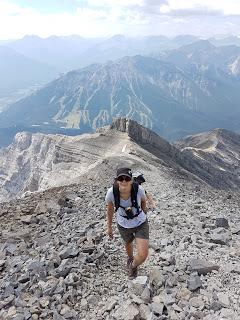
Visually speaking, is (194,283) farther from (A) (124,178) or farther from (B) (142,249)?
(A) (124,178)

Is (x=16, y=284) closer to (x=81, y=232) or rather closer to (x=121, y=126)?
(x=81, y=232)

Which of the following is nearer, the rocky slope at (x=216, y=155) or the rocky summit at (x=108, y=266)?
the rocky summit at (x=108, y=266)

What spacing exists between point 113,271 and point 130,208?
2.74 metres

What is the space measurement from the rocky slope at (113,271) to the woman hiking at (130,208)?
1.11m

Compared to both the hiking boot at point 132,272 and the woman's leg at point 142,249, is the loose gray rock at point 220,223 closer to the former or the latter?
the hiking boot at point 132,272

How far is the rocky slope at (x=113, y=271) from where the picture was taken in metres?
12.2

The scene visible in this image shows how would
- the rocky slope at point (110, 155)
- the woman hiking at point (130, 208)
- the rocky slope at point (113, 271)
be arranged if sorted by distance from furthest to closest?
the rocky slope at point (110, 155) < the woman hiking at point (130, 208) < the rocky slope at point (113, 271)

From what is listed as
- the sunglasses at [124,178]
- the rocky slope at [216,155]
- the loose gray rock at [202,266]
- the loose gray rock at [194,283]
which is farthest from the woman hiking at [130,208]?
the rocky slope at [216,155]

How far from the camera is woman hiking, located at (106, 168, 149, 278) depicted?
12500mm

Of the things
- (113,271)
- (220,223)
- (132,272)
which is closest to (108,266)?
(113,271)

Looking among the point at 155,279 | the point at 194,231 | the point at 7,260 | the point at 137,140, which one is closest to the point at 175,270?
the point at 155,279

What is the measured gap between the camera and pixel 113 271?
1444 centimetres

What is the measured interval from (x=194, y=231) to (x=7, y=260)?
6985 millimetres

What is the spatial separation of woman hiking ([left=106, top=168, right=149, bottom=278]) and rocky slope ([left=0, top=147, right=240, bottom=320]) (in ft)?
3.64
